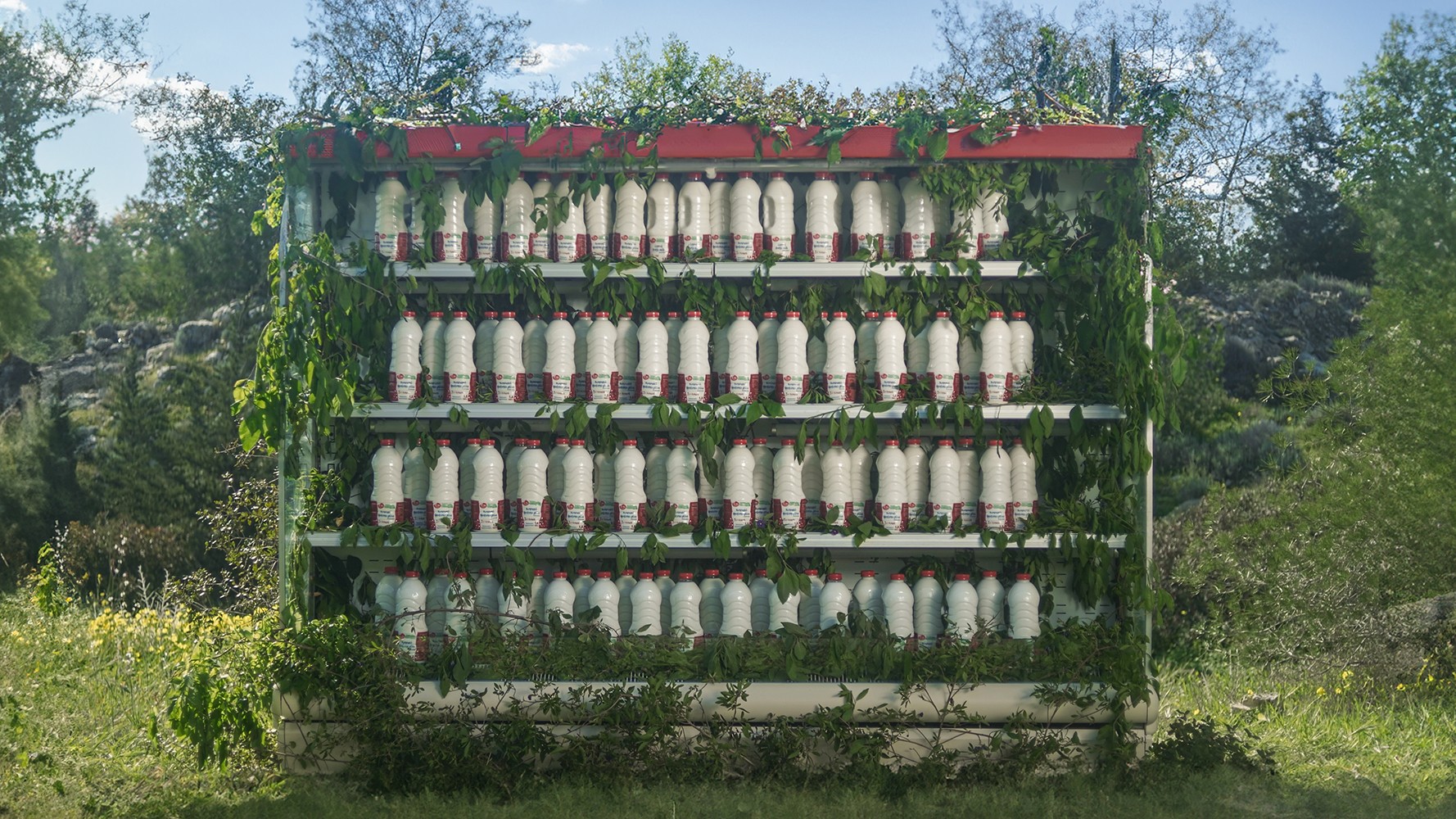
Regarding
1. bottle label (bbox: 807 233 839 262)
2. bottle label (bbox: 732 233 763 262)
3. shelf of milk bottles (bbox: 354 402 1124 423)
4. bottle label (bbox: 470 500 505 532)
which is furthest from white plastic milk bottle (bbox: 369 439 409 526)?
bottle label (bbox: 807 233 839 262)

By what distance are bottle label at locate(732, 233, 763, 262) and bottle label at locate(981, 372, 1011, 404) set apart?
1.13 metres

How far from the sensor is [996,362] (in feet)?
17.7

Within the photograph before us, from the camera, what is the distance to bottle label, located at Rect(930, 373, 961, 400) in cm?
539

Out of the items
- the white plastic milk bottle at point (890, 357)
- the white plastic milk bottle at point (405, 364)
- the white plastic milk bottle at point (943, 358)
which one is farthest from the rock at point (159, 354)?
the white plastic milk bottle at point (943, 358)

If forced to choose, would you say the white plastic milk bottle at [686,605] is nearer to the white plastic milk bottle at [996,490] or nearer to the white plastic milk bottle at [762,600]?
the white plastic milk bottle at [762,600]

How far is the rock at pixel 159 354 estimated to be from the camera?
2295 centimetres

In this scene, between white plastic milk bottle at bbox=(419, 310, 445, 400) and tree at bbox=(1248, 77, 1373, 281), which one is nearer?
white plastic milk bottle at bbox=(419, 310, 445, 400)

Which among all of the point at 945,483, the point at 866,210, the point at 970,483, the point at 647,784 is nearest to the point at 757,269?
the point at 866,210

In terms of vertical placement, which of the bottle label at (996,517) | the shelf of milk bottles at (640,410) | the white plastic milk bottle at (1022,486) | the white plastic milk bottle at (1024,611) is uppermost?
the shelf of milk bottles at (640,410)

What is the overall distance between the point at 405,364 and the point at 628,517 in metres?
1.17

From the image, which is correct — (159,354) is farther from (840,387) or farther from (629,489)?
(840,387)

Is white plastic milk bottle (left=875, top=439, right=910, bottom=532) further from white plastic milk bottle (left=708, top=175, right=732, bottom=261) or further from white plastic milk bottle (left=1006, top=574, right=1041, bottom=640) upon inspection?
white plastic milk bottle (left=708, top=175, right=732, bottom=261)

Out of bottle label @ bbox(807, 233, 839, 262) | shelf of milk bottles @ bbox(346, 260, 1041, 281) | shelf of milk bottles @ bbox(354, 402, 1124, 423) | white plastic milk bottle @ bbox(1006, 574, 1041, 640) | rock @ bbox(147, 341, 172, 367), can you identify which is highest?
rock @ bbox(147, 341, 172, 367)

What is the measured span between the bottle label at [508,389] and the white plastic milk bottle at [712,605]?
3.83ft
